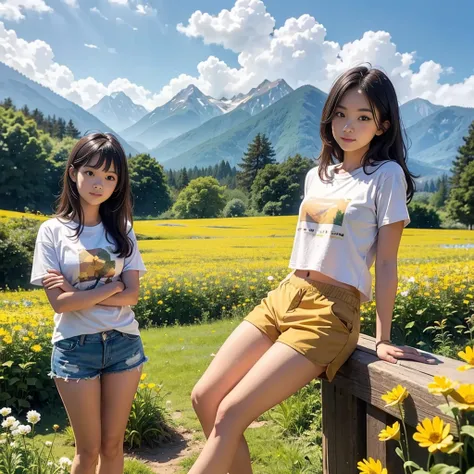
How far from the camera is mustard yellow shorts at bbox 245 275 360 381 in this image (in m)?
1.51

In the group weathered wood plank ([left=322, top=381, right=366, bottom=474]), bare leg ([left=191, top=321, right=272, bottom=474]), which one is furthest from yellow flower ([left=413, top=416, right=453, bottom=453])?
bare leg ([left=191, top=321, right=272, bottom=474])

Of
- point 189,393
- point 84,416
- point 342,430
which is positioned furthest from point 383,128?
point 189,393

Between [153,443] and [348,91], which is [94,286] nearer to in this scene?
[348,91]

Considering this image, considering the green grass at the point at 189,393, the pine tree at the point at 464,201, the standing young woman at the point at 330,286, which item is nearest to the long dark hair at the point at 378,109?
the standing young woman at the point at 330,286

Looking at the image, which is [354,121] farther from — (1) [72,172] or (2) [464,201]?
(2) [464,201]

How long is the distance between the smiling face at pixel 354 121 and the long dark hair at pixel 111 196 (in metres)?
0.84

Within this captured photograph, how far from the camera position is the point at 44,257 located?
1.72 metres

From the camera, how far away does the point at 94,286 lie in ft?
5.86

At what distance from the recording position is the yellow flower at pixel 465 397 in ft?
3.18

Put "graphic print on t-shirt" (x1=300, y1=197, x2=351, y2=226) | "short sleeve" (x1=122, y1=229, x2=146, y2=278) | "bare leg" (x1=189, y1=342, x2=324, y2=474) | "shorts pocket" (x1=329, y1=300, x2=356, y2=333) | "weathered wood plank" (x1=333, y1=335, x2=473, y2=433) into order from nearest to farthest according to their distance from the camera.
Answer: "weathered wood plank" (x1=333, y1=335, x2=473, y2=433)
"bare leg" (x1=189, y1=342, x2=324, y2=474)
"shorts pocket" (x1=329, y1=300, x2=356, y2=333)
"graphic print on t-shirt" (x1=300, y1=197, x2=351, y2=226)
"short sleeve" (x1=122, y1=229, x2=146, y2=278)

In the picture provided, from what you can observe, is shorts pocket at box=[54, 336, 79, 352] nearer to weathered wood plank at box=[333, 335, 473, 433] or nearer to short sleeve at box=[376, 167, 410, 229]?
weathered wood plank at box=[333, 335, 473, 433]

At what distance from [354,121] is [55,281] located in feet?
3.94

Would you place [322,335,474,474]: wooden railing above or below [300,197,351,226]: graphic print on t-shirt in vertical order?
below

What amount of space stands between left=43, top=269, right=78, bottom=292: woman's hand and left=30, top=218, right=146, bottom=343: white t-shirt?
2cm
